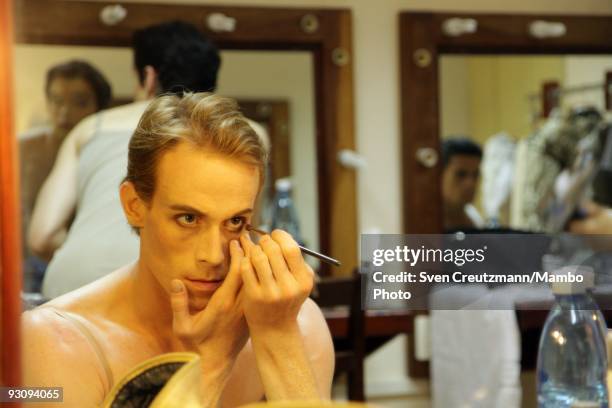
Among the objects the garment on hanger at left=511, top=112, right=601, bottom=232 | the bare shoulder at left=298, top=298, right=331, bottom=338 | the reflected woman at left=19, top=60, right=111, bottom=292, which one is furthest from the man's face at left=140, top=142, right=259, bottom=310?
the garment on hanger at left=511, top=112, right=601, bottom=232

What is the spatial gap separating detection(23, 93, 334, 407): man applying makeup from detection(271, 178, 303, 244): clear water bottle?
6.12 ft

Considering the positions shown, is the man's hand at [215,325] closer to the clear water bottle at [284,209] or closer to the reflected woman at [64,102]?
the reflected woman at [64,102]

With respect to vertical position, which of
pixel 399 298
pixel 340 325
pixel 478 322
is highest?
pixel 399 298

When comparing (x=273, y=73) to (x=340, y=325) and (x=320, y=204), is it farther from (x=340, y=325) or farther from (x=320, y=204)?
(x=340, y=325)

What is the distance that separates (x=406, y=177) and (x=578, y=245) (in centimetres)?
182

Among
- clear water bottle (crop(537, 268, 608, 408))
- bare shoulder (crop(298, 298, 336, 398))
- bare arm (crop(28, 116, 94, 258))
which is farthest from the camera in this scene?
bare arm (crop(28, 116, 94, 258))

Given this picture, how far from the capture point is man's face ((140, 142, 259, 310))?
0.77m

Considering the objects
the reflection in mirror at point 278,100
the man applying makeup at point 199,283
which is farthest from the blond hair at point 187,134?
the reflection in mirror at point 278,100

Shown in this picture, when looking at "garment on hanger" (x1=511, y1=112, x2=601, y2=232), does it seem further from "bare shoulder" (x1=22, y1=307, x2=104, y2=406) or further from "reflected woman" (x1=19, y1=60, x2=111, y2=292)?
"bare shoulder" (x1=22, y1=307, x2=104, y2=406)

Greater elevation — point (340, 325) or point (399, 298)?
point (399, 298)

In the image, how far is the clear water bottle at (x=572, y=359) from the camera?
96 cm

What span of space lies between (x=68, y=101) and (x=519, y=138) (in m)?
1.49

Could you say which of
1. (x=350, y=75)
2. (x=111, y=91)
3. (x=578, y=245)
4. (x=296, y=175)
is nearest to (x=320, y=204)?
(x=296, y=175)

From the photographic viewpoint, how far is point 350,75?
284 centimetres
